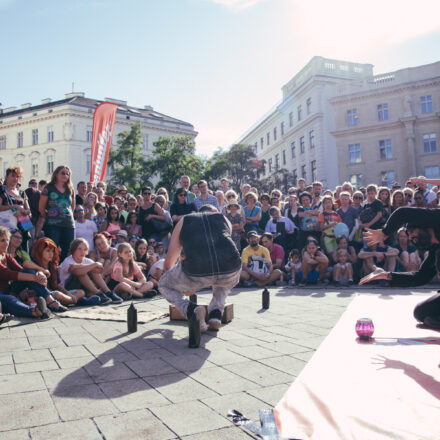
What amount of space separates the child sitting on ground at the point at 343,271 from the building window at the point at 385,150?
33655mm

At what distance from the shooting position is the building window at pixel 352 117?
42.0 metres

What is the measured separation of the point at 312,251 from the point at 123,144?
120ft

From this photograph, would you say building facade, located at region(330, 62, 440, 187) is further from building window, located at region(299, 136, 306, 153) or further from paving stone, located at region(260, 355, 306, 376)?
paving stone, located at region(260, 355, 306, 376)

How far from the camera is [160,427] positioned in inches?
94.7

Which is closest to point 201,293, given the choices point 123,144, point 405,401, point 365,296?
point 365,296

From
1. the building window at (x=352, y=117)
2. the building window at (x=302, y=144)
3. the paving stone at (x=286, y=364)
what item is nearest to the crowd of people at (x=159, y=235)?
the paving stone at (x=286, y=364)

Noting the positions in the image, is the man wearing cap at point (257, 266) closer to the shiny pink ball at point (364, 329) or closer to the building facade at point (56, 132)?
the shiny pink ball at point (364, 329)

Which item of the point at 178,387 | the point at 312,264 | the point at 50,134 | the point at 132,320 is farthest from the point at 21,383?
the point at 50,134

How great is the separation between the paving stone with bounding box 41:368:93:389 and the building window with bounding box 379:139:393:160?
1624 inches

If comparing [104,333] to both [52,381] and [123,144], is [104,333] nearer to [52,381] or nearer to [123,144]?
[52,381]

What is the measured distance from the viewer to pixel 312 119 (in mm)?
44875

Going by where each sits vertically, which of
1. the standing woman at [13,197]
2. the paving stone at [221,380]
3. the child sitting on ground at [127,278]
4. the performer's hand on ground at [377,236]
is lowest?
the paving stone at [221,380]

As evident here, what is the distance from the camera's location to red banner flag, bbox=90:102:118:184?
17.4 m

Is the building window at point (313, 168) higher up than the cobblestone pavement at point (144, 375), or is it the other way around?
the building window at point (313, 168)
